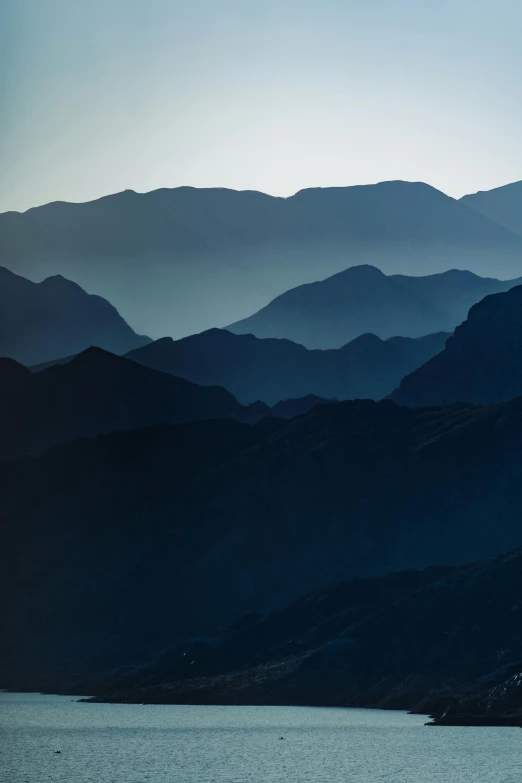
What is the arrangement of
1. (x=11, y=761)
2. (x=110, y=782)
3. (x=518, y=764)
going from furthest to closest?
(x=11, y=761) < (x=518, y=764) < (x=110, y=782)

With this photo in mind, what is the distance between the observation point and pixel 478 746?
18838 cm

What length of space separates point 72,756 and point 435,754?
4187 cm

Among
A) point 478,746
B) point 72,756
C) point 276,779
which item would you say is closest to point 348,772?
point 276,779

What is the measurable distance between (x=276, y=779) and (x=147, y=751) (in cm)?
3565

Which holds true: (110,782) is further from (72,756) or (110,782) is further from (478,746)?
(478,746)

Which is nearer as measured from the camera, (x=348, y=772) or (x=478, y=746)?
(x=348, y=772)

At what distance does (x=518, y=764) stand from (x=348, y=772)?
18.1 meters

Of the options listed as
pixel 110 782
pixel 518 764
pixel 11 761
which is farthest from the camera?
pixel 11 761

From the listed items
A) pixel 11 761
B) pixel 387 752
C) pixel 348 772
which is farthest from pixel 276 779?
pixel 11 761

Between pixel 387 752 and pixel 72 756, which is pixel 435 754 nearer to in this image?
pixel 387 752

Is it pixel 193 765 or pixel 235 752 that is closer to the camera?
pixel 193 765

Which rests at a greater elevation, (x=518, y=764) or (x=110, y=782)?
(x=110, y=782)

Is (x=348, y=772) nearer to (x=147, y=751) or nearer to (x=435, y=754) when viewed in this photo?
(x=435, y=754)

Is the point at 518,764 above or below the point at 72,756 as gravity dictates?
below
